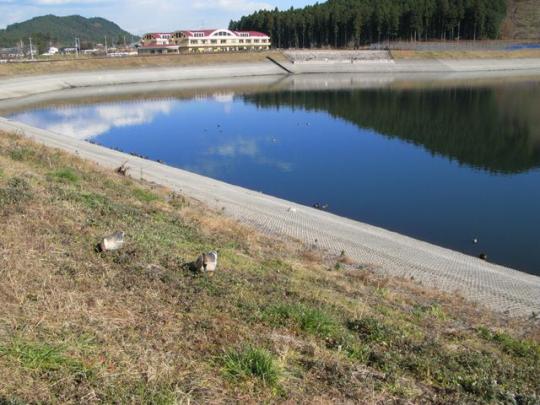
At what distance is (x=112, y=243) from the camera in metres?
8.95

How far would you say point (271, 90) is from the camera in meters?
80.5

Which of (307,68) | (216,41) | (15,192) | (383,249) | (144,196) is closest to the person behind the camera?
(15,192)

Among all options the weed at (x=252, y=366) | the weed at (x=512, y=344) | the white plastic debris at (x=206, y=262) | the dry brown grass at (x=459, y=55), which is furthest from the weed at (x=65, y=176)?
the dry brown grass at (x=459, y=55)

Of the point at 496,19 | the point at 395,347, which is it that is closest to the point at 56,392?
the point at 395,347

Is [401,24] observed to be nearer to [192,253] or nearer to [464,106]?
[464,106]

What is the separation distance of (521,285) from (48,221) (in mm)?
11925

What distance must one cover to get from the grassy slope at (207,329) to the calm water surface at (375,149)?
10641 mm

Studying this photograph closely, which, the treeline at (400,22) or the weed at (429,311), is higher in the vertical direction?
the treeline at (400,22)

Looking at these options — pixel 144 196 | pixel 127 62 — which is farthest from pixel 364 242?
pixel 127 62

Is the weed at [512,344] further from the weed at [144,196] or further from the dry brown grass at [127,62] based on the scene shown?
the dry brown grass at [127,62]

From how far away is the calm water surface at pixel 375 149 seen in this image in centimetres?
2277

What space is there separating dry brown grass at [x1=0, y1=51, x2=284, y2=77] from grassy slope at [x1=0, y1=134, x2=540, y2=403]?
Answer: 79400mm

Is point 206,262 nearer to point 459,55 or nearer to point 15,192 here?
point 15,192

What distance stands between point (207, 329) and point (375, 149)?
32.9 m
